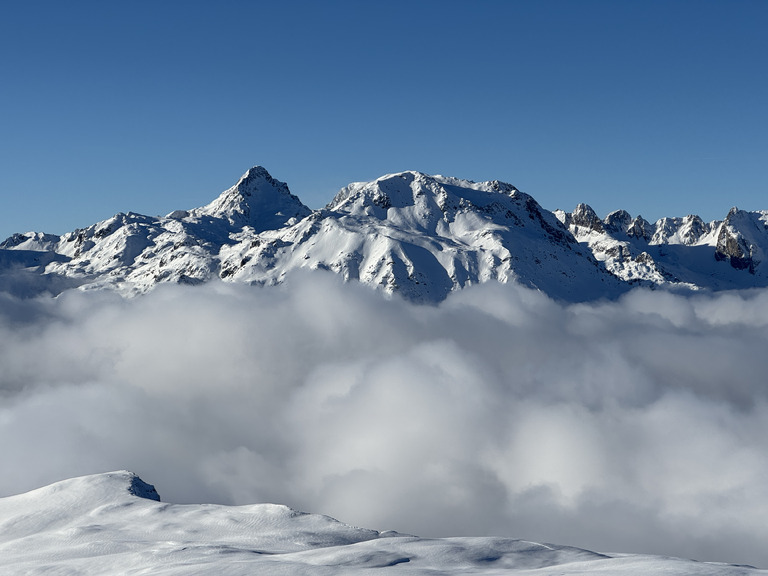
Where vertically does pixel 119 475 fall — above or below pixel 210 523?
above

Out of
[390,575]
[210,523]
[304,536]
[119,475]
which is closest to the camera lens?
[390,575]

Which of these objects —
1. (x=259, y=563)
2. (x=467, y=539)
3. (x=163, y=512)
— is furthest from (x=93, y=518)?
(x=467, y=539)

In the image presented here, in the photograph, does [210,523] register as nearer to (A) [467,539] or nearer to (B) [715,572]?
(A) [467,539]

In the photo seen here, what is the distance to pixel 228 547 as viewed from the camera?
7238cm

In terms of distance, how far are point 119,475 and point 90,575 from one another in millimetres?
46795

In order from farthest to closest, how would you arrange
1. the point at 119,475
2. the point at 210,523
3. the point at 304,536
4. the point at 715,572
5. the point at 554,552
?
1. the point at 119,475
2. the point at 210,523
3. the point at 304,536
4. the point at 554,552
5. the point at 715,572

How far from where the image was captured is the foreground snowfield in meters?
62.9

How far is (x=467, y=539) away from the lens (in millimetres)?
78688

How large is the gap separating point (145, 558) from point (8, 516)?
112ft

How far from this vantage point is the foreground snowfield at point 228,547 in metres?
62.9

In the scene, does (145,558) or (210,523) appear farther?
(210,523)

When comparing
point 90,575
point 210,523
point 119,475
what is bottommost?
point 90,575

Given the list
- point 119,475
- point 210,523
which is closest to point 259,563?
point 210,523

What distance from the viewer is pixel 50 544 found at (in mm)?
77750
